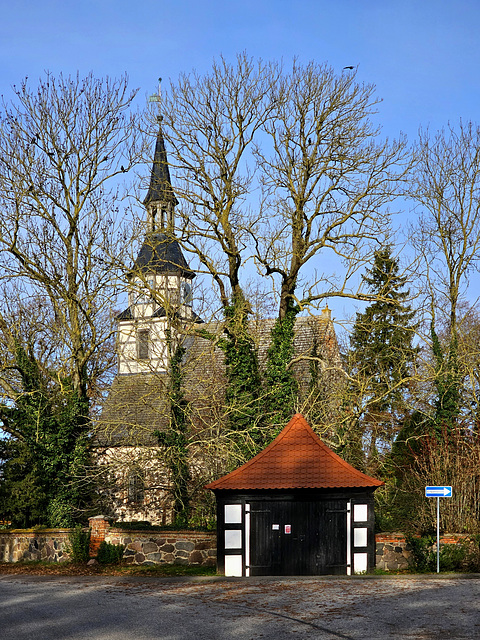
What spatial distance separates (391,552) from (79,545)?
829cm

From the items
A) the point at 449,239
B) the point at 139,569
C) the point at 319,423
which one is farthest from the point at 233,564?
the point at 449,239

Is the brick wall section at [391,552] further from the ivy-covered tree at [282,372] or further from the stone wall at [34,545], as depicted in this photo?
the stone wall at [34,545]

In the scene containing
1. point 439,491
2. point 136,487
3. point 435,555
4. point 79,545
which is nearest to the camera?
point 439,491

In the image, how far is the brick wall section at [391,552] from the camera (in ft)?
65.2

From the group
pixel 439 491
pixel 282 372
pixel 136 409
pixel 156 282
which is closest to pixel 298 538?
pixel 439 491

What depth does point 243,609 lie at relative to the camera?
13.3 m

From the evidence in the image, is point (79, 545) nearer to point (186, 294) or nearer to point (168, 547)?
point (168, 547)

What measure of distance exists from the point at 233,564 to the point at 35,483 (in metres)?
7.43

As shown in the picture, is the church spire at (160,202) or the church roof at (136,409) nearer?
the church roof at (136,409)

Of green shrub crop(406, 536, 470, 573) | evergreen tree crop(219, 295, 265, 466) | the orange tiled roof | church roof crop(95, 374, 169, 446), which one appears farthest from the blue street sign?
church roof crop(95, 374, 169, 446)

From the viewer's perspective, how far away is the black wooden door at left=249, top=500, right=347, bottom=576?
61.9ft

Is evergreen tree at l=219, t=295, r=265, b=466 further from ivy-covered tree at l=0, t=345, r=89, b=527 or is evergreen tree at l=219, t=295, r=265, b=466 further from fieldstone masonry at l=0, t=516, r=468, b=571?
ivy-covered tree at l=0, t=345, r=89, b=527

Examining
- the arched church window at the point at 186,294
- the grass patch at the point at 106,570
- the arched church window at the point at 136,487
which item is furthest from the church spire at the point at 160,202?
the grass patch at the point at 106,570

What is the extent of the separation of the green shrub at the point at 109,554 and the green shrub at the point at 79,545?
1.61 feet
